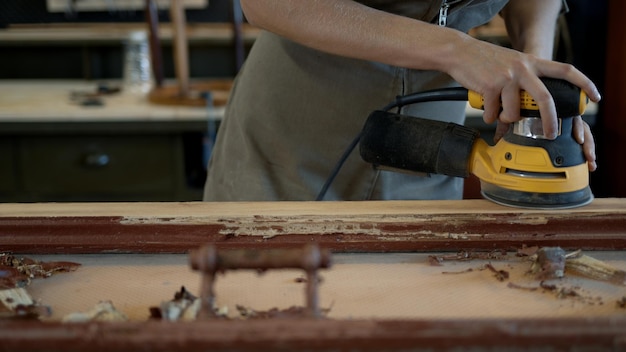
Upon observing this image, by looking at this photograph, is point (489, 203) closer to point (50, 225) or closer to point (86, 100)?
point (50, 225)

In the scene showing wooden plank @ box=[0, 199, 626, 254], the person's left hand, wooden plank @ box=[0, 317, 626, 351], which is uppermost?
the person's left hand

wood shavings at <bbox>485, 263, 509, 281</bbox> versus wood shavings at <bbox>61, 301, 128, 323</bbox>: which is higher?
wood shavings at <bbox>61, 301, 128, 323</bbox>

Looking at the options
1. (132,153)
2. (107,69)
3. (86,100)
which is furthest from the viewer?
(107,69)

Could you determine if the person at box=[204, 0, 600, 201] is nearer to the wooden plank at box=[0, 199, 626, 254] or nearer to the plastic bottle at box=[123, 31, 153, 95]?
the wooden plank at box=[0, 199, 626, 254]

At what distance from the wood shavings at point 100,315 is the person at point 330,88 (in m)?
0.54

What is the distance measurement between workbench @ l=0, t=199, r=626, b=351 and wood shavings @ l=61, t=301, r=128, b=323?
0.08 ft

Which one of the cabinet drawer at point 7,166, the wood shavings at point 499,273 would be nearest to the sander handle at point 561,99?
the wood shavings at point 499,273

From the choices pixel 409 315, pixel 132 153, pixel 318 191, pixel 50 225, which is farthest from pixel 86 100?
pixel 409 315

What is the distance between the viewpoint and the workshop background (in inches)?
89.0

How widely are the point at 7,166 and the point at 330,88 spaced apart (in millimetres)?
1431

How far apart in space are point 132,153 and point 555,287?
1720 millimetres

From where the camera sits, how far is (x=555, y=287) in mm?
815

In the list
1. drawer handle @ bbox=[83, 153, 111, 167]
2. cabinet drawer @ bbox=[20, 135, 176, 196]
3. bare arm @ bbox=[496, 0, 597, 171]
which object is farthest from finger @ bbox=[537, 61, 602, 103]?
drawer handle @ bbox=[83, 153, 111, 167]

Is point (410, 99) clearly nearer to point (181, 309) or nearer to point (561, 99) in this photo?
A: point (561, 99)
